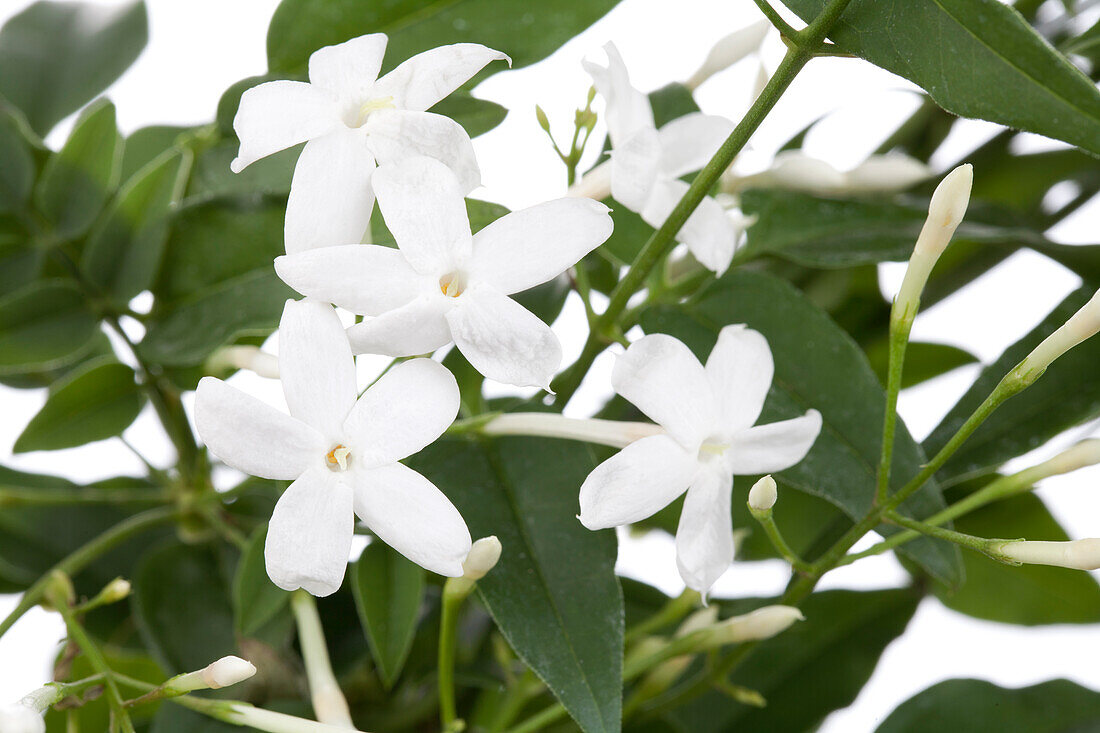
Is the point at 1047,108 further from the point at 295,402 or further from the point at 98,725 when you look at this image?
the point at 98,725

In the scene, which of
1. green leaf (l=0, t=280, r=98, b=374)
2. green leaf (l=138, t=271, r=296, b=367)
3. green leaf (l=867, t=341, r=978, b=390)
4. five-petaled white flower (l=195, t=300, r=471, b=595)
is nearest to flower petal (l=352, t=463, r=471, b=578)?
five-petaled white flower (l=195, t=300, r=471, b=595)

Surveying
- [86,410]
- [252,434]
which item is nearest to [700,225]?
[252,434]

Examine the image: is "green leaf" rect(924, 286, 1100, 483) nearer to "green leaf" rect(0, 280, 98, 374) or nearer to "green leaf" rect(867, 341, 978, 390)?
"green leaf" rect(867, 341, 978, 390)

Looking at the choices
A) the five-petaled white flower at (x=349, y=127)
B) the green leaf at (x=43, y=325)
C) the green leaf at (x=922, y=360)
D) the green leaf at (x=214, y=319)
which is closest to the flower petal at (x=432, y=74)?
the five-petaled white flower at (x=349, y=127)

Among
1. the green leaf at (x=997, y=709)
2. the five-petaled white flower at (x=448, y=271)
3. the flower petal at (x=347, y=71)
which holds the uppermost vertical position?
the flower petal at (x=347, y=71)

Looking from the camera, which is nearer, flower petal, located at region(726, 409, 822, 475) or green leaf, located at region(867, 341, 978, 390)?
flower petal, located at region(726, 409, 822, 475)

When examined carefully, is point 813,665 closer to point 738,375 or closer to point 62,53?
point 738,375

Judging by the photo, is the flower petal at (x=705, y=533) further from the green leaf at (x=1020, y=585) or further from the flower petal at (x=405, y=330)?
the green leaf at (x=1020, y=585)
